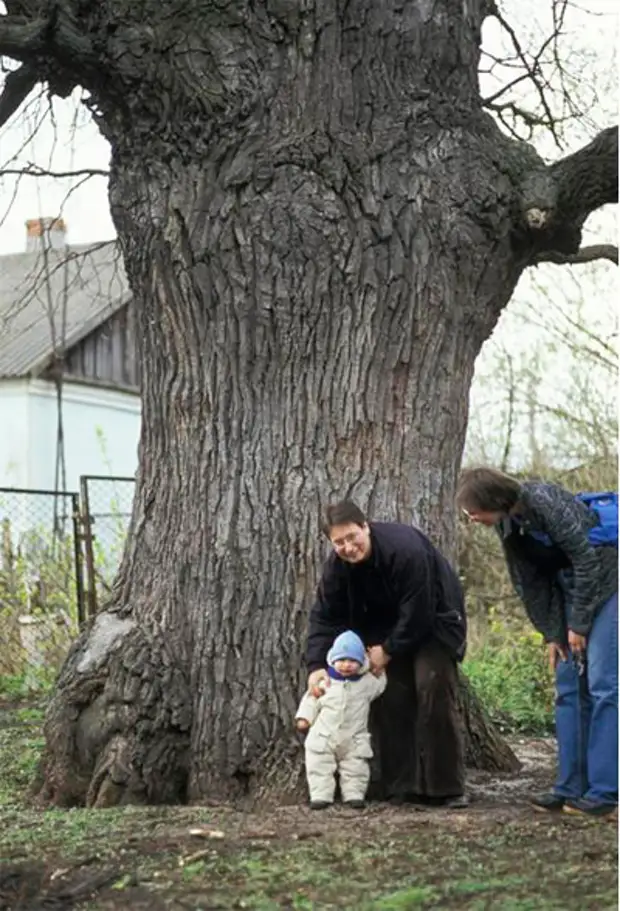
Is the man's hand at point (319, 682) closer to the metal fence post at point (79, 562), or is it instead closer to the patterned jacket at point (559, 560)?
the patterned jacket at point (559, 560)

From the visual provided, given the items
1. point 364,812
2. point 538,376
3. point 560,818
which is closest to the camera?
point 560,818

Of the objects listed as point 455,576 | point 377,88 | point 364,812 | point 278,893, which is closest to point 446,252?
point 377,88

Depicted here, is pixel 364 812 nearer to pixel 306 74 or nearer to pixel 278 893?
pixel 278 893

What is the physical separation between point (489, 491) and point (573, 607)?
63 centimetres

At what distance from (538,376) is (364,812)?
509 inches

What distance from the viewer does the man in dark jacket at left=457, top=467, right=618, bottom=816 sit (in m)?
5.95

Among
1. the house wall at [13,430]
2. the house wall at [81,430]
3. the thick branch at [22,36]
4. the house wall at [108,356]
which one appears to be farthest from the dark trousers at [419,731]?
the house wall at [108,356]

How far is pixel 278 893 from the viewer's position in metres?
4.69

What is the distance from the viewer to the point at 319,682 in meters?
6.55

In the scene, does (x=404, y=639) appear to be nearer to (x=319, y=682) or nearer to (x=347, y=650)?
(x=347, y=650)

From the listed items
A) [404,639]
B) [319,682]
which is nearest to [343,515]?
[404,639]

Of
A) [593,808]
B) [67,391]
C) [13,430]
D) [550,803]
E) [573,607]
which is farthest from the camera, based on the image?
[67,391]

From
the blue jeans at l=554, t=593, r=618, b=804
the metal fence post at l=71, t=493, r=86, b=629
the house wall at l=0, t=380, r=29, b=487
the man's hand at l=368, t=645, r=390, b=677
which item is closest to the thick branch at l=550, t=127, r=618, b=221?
the blue jeans at l=554, t=593, r=618, b=804

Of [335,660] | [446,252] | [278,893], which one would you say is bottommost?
[278,893]
